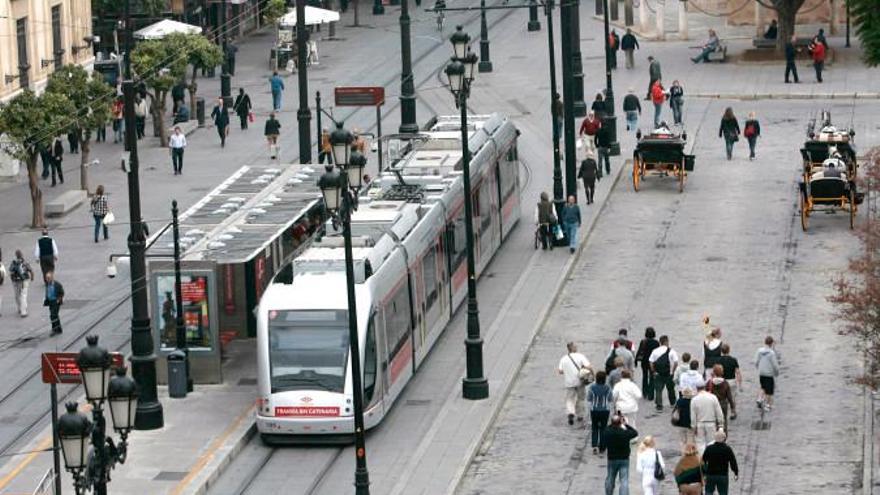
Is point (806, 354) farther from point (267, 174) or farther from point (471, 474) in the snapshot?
point (267, 174)

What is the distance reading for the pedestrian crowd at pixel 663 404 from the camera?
35.7 meters

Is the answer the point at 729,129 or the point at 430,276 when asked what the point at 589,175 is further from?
the point at 430,276

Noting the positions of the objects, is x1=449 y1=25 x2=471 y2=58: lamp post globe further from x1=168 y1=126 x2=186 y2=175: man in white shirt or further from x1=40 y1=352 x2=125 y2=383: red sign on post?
x1=168 y1=126 x2=186 y2=175: man in white shirt

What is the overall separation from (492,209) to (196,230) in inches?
396

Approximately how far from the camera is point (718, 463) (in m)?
35.6

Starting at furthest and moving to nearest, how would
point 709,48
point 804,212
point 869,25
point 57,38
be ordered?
point 709,48 < point 57,38 < point 804,212 < point 869,25

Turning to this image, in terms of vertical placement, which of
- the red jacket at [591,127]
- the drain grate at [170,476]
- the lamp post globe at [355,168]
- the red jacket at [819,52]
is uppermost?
the lamp post globe at [355,168]

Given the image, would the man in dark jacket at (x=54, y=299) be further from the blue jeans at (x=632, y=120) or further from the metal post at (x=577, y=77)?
the metal post at (x=577, y=77)

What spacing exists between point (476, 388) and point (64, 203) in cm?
2087

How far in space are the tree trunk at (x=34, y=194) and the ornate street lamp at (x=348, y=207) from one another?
21218 mm

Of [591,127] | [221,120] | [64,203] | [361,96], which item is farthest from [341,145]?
[221,120]

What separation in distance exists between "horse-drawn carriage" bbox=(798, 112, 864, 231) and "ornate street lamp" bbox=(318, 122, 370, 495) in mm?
19901

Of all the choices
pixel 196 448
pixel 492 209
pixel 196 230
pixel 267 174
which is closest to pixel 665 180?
pixel 492 209

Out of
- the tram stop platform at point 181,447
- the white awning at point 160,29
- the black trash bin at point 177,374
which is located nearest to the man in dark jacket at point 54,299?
the tram stop platform at point 181,447
